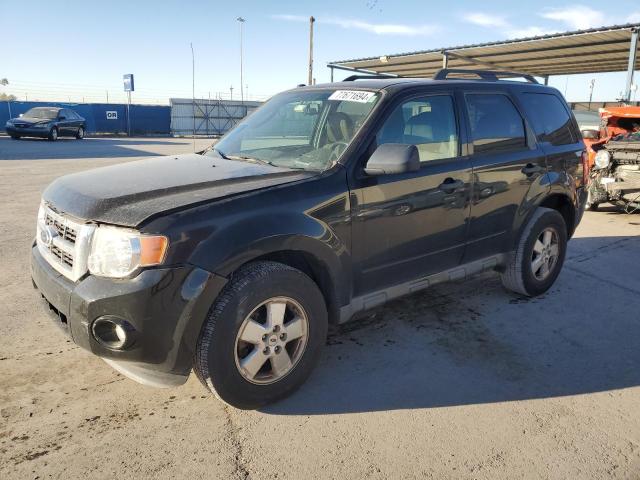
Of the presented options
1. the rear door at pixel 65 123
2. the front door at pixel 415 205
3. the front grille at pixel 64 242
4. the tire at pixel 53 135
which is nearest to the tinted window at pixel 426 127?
the front door at pixel 415 205

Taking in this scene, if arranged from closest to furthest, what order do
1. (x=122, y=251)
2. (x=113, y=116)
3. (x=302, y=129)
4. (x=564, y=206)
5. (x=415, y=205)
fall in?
(x=122, y=251) → (x=415, y=205) → (x=302, y=129) → (x=564, y=206) → (x=113, y=116)

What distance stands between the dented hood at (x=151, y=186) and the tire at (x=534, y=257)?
231 cm

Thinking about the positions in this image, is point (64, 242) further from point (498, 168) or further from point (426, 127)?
point (498, 168)

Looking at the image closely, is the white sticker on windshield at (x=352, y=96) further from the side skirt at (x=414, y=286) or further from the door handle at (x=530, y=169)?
the door handle at (x=530, y=169)

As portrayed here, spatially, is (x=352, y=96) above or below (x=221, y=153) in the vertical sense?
above

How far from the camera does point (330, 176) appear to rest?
3006 mm

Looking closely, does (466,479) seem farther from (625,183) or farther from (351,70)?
(351,70)

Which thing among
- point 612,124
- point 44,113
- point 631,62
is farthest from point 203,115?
point 612,124

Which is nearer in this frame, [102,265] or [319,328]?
[102,265]

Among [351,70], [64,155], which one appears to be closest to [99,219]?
[64,155]

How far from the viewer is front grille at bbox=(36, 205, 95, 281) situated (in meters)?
2.51

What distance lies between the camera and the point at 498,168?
399cm

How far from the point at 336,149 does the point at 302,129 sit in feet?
1.99

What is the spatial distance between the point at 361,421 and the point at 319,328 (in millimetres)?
563
